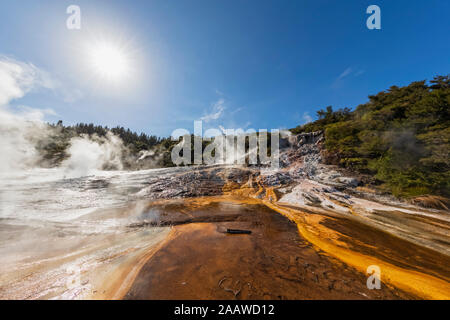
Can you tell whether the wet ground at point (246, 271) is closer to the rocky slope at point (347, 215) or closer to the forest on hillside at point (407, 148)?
the rocky slope at point (347, 215)

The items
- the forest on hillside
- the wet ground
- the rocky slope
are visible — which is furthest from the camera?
the forest on hillside

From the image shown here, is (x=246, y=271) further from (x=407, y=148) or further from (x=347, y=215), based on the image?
(x=407, y=148)

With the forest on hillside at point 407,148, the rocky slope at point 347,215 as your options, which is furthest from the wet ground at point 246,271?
the forest on hillside at point 407,148

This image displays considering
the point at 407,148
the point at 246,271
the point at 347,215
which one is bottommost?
the point at 347,215

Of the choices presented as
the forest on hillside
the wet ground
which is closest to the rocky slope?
the wet ground

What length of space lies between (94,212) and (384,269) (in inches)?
442

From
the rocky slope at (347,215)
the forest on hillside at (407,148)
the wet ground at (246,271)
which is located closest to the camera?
the wet ground at (246,271)

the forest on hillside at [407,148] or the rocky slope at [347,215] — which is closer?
the rocky slope at [347,215]

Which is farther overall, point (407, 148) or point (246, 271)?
point (407, 148)

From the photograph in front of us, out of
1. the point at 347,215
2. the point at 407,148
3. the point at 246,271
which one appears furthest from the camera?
the point at 407,148

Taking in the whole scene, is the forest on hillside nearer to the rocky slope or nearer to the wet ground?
the rocky slope

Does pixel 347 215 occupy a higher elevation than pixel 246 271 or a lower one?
lower

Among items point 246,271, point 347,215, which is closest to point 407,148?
point 347,215

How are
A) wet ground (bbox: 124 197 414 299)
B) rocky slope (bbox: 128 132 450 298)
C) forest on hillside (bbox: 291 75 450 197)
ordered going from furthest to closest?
forest on hillside (bbox: 291 75 450 197)
rocky slope (bbox: 128 132 450 298)
wet ground (bbox: 124 197 414 299)
